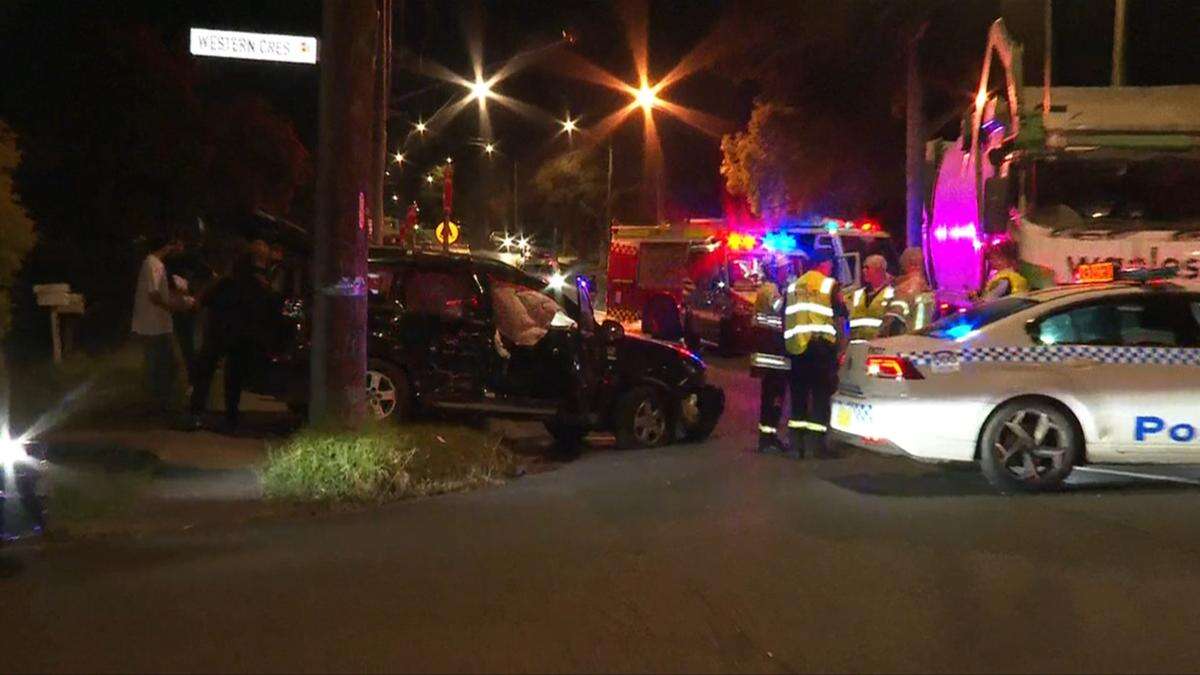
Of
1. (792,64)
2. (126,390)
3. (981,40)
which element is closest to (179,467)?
(126,390)

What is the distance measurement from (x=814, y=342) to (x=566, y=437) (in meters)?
2.66

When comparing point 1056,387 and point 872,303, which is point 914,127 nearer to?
point 872,303

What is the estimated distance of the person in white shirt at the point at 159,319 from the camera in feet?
39.1

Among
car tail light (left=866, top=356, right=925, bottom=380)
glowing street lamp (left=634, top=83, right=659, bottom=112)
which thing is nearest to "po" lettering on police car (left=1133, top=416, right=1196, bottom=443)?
car tail light (left=866, top=356, right=925, bottom=380)

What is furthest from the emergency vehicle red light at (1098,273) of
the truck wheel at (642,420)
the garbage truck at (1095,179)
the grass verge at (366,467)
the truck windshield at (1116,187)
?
the grass verge at (366,467)

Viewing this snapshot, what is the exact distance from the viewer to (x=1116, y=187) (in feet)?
42.3

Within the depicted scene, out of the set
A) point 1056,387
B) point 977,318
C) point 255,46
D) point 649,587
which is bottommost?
point 649,587

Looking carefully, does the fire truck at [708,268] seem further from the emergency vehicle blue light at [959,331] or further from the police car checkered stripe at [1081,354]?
the police car checkered stripe at [1081,354]

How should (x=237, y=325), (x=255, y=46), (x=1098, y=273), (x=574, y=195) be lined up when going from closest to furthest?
(x=255, y=46) → (x=1098, y=273) → (x=237, y=325) → (x=574, y=195)

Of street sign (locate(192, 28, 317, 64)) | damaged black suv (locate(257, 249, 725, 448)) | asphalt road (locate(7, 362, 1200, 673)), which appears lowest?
asphalt road (locate(7, 362, 1200, 673))

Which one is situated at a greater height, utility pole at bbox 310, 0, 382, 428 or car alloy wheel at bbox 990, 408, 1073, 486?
utility pole at bbox 310, 0, 382, 428

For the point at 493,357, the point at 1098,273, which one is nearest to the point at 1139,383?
the point at 1098,273

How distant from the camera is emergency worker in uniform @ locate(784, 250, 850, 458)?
10.9 metres

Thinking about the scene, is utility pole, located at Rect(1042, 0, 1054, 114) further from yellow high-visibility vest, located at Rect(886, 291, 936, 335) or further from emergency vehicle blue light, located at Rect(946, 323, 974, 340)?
emergency vehicle blue light, located at Rect(946, 323, 974, 340)
